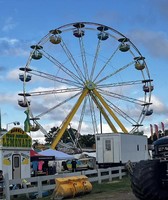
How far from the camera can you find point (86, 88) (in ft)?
153

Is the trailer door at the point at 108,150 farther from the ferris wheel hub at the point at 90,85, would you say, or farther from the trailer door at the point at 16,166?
the ferris wheel hub at the point at 90,85

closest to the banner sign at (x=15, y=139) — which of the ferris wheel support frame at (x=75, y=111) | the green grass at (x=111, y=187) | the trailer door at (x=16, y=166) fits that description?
the trailer door at (x=16, y=166)

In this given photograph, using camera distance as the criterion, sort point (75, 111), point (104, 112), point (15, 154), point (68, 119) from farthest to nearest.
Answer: point (104, 112), point (68, 119), point (75, 111), point (15, 154)

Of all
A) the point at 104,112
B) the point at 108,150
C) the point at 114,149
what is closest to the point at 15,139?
the point at 114,149

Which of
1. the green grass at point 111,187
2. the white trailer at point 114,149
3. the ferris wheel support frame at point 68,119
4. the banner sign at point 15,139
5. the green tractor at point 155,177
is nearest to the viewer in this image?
the green tractor at point 155,177

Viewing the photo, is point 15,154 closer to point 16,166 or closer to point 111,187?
point 16,166

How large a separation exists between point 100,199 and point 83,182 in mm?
2944

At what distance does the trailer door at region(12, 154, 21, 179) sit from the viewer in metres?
21.5

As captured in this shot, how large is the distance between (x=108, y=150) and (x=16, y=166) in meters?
10.3

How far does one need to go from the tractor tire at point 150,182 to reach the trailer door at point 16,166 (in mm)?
11403

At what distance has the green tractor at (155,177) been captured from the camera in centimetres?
1087

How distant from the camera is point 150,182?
1086 centimetres

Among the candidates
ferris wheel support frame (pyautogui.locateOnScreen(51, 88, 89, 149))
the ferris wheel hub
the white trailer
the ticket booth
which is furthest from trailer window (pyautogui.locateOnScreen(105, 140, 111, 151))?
ferris wheel support frame (pyautogui.locateOnScreen(51, 88, 89, 149))

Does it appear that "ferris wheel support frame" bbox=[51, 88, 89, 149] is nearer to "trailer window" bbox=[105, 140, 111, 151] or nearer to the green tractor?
"trailer window" bbox=[105, 140, 111, 151]
